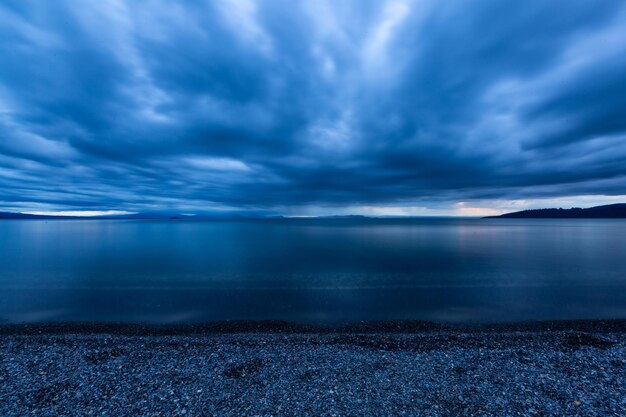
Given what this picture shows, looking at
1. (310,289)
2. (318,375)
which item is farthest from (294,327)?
(310,289)

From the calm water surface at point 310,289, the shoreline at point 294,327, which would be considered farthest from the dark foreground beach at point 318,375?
the calm water surface at point 310,289

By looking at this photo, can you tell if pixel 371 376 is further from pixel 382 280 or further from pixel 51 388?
pixel 382 280

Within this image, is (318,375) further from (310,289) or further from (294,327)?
(310,289)

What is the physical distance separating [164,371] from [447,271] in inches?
983

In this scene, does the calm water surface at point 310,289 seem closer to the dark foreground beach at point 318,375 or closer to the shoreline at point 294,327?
the shoreline at point 294,327

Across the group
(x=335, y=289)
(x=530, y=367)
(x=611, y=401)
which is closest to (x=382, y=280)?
(x=335, y=289)

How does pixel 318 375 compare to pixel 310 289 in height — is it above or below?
above

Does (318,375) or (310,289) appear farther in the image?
(310,289)

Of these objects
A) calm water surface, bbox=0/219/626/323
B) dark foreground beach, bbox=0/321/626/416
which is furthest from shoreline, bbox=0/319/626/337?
dark foreground beach, bbox=0/321/626/416

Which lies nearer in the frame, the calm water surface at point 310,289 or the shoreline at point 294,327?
the shoreline at point 294,327

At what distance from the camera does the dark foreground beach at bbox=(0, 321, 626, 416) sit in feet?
20.2

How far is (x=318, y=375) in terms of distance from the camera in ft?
24.5

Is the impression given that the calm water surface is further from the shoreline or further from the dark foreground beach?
the dark foreground beach

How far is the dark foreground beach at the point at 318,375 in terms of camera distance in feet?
20.2
